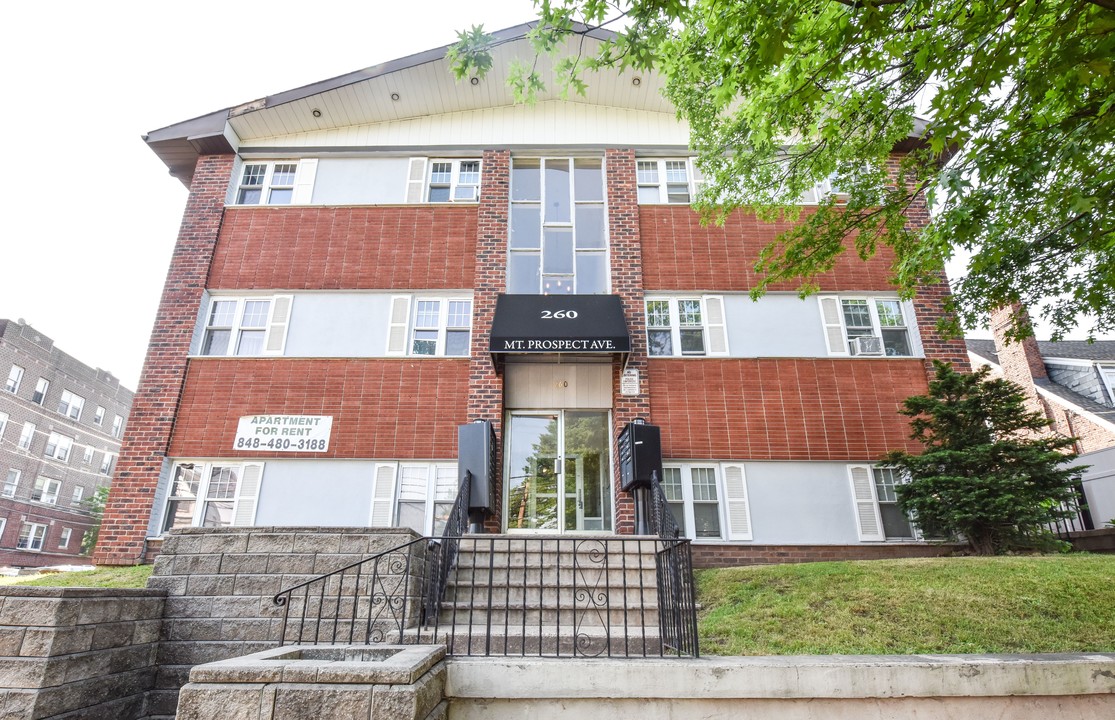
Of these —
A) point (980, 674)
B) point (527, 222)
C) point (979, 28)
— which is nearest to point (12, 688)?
point (980, 674)

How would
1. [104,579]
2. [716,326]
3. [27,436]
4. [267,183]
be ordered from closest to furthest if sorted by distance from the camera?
[104,579]
[716,326]
[267,183]
[27,436]

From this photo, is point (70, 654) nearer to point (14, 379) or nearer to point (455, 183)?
point (455, 183)

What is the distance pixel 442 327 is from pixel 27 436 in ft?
114

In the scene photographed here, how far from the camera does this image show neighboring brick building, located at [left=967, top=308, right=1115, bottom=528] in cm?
1714

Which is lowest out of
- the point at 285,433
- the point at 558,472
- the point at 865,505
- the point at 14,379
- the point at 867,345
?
the point at 865,505

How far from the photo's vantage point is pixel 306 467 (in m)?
11.2

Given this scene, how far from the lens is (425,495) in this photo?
11164 mm

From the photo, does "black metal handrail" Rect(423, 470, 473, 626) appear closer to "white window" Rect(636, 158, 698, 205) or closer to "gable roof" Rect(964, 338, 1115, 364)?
"white window" Rect(636, 158, 698, 205)

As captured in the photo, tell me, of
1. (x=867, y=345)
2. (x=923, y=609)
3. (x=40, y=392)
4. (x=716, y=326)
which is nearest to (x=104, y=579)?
(x=923, y=609)

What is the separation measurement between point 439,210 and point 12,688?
10.8 metres

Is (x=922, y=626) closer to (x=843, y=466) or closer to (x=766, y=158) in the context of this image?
(x=843, y=466)

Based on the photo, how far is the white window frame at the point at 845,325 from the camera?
12008 mm

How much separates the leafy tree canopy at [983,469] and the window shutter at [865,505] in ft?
2.84

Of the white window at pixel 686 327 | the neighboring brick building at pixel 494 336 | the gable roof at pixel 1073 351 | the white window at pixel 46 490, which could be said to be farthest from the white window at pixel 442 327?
the white window at pixel 46 490
